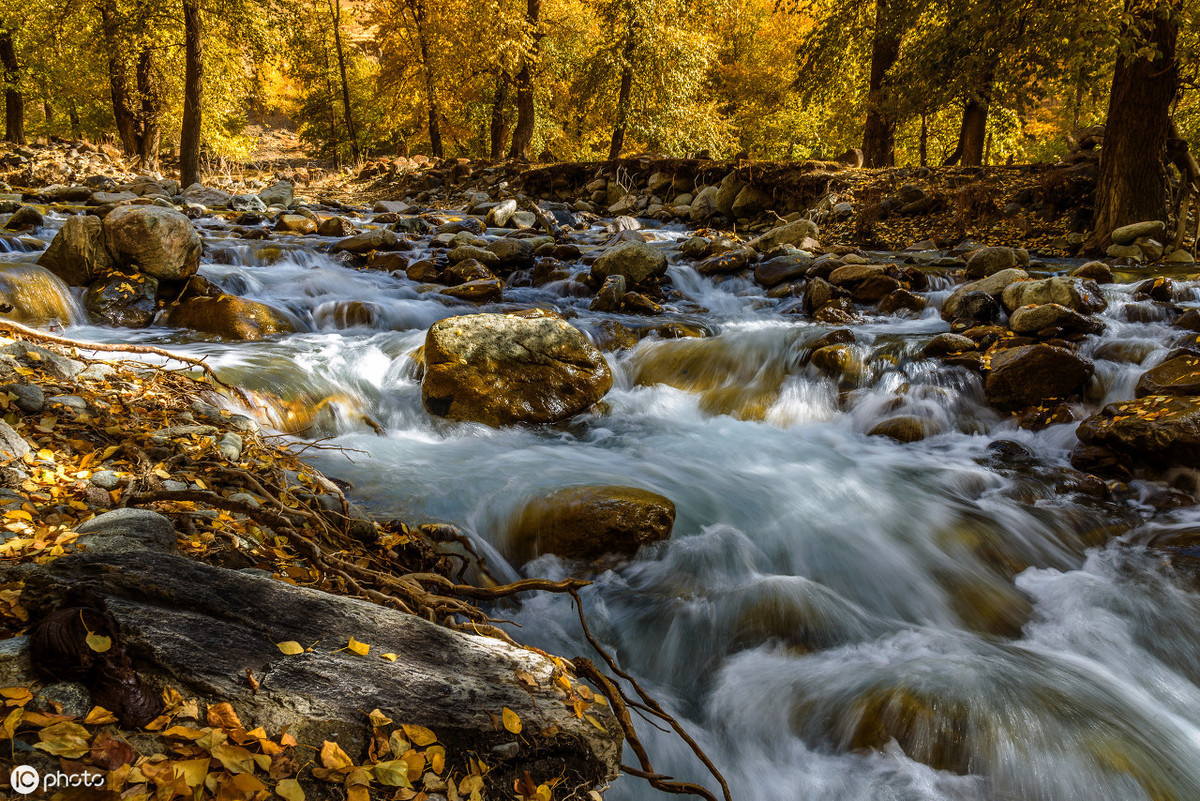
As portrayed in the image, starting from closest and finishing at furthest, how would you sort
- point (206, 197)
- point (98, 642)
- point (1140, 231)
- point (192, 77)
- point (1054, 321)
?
point (98, 642), point (1054, 321), point (1140, 231), point (192, 77), point (206, 197)

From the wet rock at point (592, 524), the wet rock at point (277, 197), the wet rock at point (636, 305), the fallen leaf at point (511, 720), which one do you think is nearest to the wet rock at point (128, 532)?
the fallen leaf at point (511, 720)

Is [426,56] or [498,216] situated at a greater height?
[426,56]

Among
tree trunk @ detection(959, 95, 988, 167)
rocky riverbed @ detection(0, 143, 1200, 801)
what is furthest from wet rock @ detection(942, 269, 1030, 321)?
tree trunk @ detection(959, 95, 988, 167)

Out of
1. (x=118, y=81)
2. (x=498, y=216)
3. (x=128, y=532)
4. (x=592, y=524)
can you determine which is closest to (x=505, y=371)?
(x=592, y=524)

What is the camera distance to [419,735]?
1799 mm

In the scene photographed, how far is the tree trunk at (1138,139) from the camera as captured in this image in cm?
937

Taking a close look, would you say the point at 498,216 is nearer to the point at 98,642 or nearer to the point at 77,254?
the point at 77,254

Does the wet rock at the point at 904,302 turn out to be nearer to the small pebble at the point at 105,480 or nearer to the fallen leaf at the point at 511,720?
the fallen leaf at the point at 511,720

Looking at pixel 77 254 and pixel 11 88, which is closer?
pixel 77 254

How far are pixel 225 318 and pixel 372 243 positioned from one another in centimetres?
476

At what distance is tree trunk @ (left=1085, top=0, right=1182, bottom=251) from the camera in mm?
9367

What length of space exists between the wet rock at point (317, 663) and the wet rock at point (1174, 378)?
607 cm

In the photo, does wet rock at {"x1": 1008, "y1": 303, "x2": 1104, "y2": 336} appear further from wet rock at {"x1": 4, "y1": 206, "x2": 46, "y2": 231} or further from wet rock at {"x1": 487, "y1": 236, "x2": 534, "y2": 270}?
wet rock at {"x1": 4, "y1": 206, "x2": 46, "y2": 231}

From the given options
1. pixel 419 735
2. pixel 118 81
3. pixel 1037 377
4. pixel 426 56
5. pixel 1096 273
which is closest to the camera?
pixel 419 735
